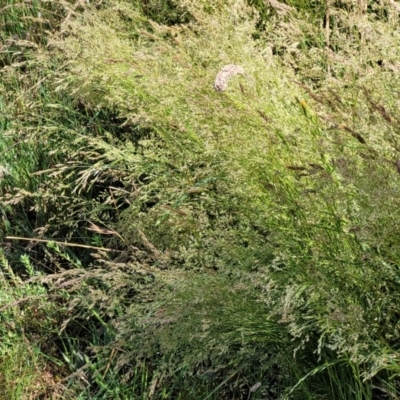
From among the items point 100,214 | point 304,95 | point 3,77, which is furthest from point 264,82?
point 3,77

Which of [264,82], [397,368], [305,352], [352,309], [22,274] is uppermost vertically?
[264,82]

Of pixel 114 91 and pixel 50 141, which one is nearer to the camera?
pixel 114 91

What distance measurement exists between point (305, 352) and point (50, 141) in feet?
5.28

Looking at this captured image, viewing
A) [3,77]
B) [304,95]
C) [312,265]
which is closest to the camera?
[312,265]

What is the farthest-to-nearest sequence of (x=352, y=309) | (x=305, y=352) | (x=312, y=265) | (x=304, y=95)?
(x=304, y=95)
(x=305, y=352)
(x=312, y=265)
(x=352, y=309)

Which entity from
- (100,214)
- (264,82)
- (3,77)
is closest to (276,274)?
(264,82)

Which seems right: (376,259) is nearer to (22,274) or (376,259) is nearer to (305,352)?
(305,352)

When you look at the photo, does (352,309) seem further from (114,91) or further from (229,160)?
(114,91)

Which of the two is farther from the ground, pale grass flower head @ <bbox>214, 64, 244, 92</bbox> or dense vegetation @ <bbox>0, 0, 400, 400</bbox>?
pale grass flower head @ <bbox>214, 64, 244, 92</bbox>

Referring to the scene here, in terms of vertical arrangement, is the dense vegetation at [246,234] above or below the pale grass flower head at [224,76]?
below

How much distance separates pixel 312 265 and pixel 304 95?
0.68 m

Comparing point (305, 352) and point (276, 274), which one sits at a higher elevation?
point (276, 274)

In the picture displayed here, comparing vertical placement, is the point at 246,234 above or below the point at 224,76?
below

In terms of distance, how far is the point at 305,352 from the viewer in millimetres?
2291
